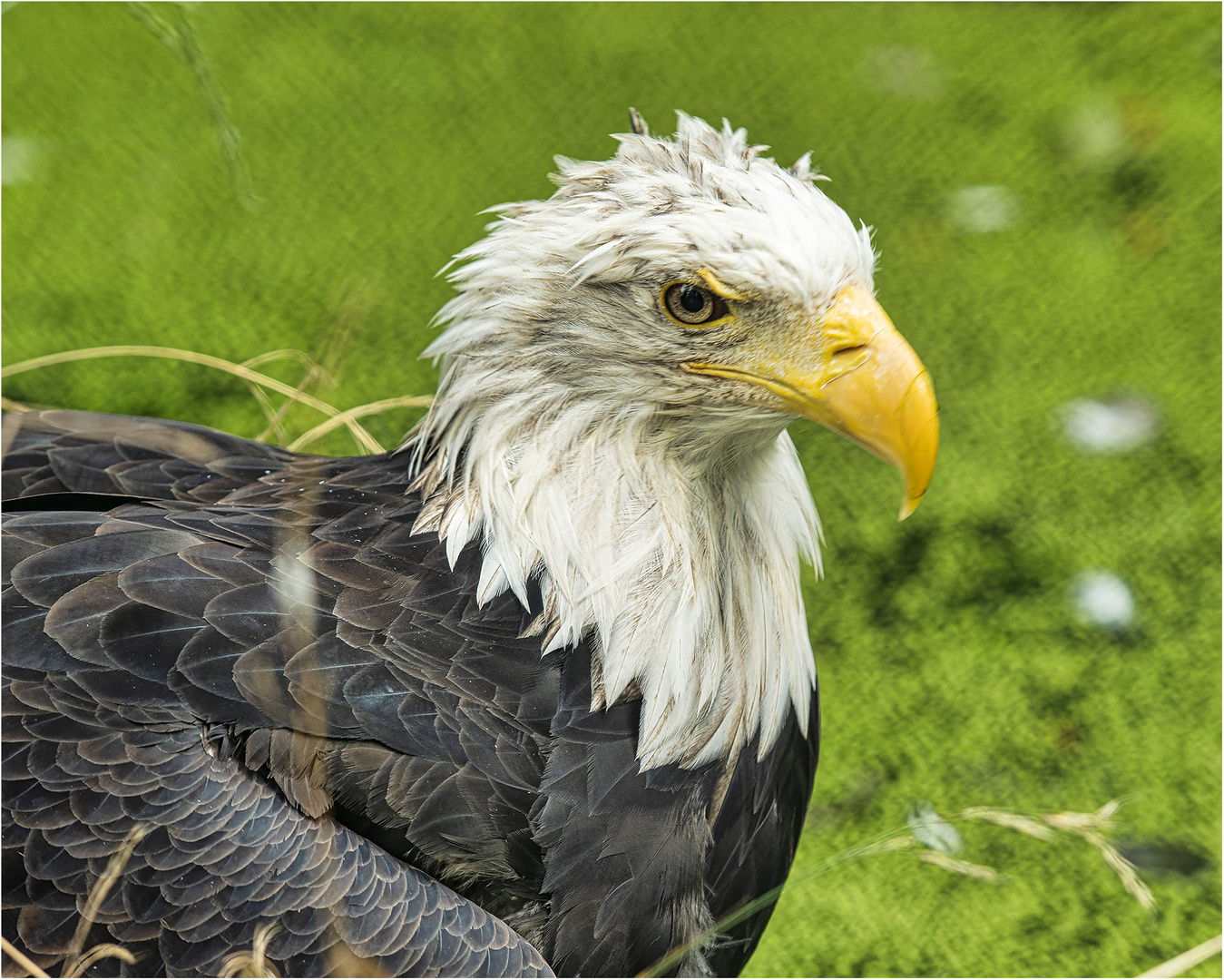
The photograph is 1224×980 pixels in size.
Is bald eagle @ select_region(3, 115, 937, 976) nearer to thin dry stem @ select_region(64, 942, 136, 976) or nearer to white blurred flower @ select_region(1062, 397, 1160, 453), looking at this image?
thin dry stem @ select_region(64, 942, 136, 976)

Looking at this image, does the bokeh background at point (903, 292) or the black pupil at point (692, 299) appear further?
the bokeh background at point (903, 292)

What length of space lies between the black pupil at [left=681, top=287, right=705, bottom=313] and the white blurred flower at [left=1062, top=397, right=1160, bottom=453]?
6.30 feet

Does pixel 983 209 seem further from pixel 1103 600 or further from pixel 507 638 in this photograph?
pixel 507 638

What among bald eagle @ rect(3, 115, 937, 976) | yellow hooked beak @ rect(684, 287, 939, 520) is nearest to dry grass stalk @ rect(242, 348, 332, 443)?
bald eagle @ rect(3, 115, 937, 976)

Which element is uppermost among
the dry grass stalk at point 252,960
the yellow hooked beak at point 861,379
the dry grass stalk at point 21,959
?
the yellow hooked beak at point 861,379

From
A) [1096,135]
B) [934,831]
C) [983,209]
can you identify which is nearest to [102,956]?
[934,831]

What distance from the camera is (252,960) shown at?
1.28m

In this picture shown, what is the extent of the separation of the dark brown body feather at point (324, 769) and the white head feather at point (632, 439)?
0.06 metres

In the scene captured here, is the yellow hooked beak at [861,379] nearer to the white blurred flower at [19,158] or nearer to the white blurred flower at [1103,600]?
the white blurred flower at [1103,600]

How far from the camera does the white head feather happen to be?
1.41m

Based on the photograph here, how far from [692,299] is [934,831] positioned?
139 centimetres

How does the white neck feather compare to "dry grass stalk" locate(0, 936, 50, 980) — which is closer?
"dry grass stalk" locate(0, 936, 50, 980)

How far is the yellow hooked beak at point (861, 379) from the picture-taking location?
137 cm

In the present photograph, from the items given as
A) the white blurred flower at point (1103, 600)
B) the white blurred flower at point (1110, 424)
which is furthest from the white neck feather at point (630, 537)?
the white blurred flower at point (1110, 424)
